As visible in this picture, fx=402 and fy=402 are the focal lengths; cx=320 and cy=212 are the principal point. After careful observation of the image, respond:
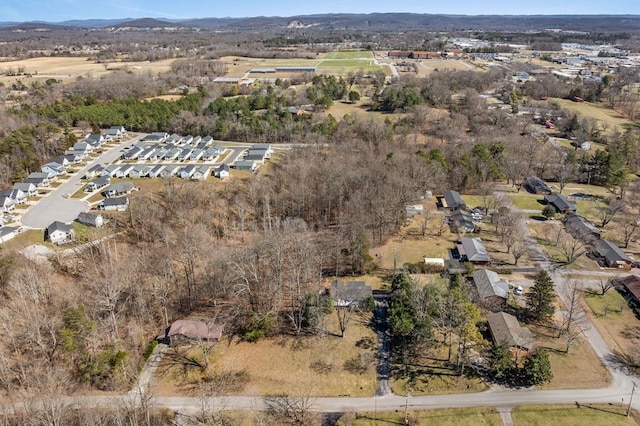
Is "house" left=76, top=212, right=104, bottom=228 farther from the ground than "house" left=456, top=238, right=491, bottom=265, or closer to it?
farther from the ground

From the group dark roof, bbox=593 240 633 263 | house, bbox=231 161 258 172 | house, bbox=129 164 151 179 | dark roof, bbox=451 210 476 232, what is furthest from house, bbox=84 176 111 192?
dark roof, bbox=593 240 633 263

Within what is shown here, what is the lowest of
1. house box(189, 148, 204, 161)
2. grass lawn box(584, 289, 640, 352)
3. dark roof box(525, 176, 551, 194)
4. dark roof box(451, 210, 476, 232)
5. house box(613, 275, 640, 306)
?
grass lawn box(584, 289, 640, 352)

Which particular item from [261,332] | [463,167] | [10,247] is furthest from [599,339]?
[10,247]

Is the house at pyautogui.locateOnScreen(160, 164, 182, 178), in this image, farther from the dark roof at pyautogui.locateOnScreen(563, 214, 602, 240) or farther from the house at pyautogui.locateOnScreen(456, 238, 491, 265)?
the dark roof at pyautogui.locateOnScreen(563, 214, 602, 240)

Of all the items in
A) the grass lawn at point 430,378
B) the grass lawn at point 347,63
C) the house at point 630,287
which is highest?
the grass lawn at point 347,63

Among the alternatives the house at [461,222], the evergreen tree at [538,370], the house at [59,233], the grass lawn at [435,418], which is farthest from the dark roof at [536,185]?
the house at [59,233]

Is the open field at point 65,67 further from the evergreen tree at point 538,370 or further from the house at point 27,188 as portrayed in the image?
the evergreen tree at point 538,370

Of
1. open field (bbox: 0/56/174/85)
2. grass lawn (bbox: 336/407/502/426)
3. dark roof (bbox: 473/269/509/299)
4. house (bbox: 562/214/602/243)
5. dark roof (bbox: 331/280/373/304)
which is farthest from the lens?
open field (bbox: 0/56/174/85)

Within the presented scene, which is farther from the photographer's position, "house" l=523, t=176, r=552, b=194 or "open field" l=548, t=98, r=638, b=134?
"open field" l=548, t=98, r=638, b=134

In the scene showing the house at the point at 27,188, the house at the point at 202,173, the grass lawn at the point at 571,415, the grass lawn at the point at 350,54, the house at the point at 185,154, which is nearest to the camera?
the grass lawn at the point at 571,415
